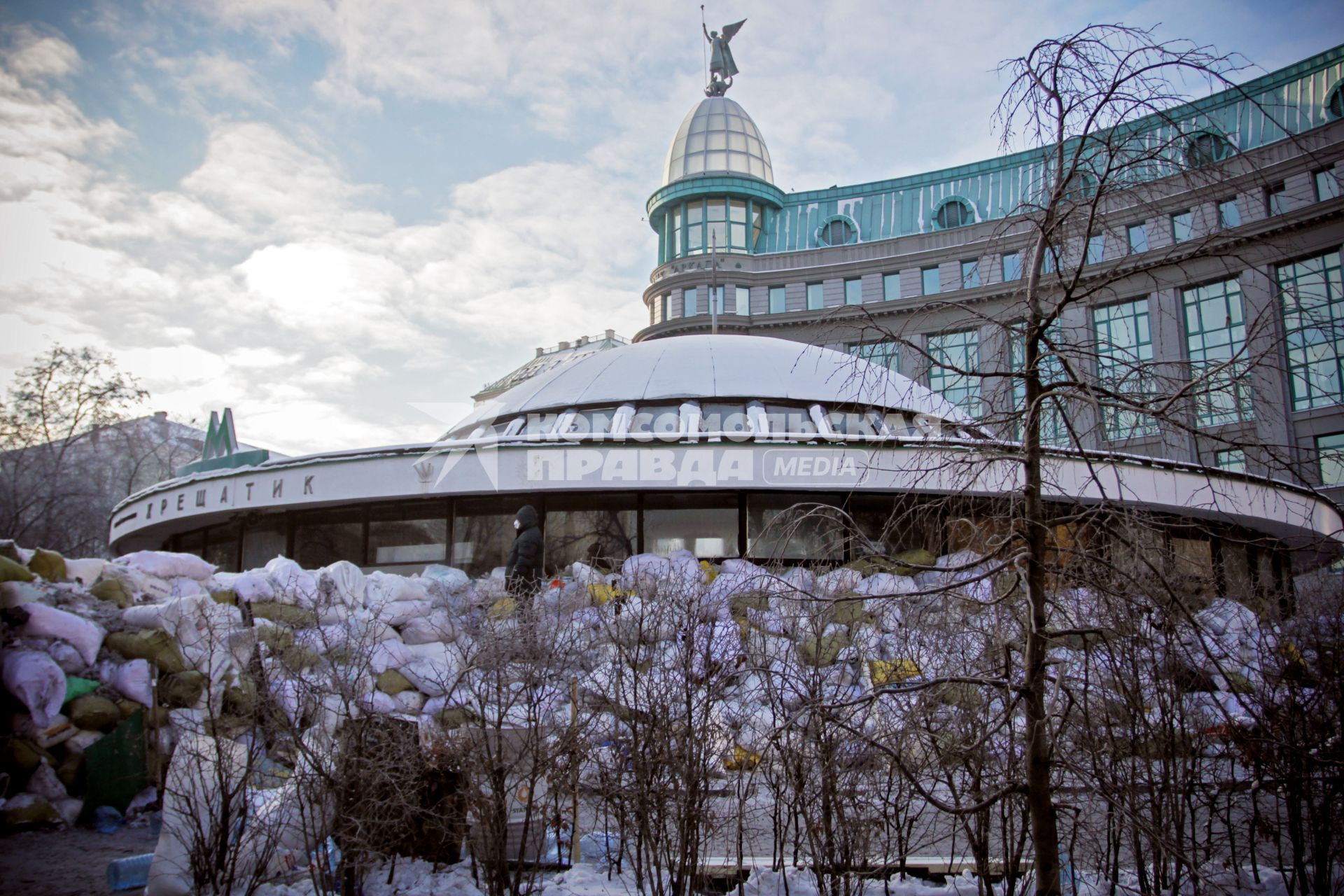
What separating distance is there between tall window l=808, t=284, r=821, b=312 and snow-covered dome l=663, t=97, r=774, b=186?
5.99 m

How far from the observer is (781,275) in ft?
141

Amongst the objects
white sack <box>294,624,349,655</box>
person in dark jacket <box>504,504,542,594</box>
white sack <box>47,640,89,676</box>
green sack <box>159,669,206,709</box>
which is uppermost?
person in dark jacket <box>504,504,542,594</box>

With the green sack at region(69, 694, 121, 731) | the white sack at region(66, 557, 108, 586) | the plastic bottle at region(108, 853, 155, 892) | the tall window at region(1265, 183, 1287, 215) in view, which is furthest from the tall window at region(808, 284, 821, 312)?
the plastic bottle at region(108, 853, 155, 892)

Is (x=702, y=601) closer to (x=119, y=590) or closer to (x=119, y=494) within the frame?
(x=119, y=590)

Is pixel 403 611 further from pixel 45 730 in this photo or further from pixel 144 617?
pixel 45 730

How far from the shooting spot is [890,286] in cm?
4153

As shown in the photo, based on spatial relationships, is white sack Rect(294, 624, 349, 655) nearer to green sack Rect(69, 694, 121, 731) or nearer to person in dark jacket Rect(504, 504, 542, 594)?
green sack Rect(69, 694, 121, 731)

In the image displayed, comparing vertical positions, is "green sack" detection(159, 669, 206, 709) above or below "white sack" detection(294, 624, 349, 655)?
below

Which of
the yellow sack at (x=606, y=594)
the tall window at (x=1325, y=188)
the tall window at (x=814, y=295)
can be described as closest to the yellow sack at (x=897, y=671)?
the yellow sack at (x=606, y=594)

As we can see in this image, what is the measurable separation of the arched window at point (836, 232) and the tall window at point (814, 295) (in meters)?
2.49

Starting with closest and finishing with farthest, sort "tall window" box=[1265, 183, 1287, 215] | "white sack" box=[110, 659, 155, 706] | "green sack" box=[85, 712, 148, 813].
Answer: "tall window" box=[1265, 183, 1287, 215], "green sack" box=[85, 712, 148, 813], "white sack" box=[110, 659, 155, 706]

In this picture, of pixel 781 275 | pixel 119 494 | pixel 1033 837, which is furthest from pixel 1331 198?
pixel 119 494

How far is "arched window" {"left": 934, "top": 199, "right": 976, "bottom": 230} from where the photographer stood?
41.7 m

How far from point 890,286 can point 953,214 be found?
4.25 metres
